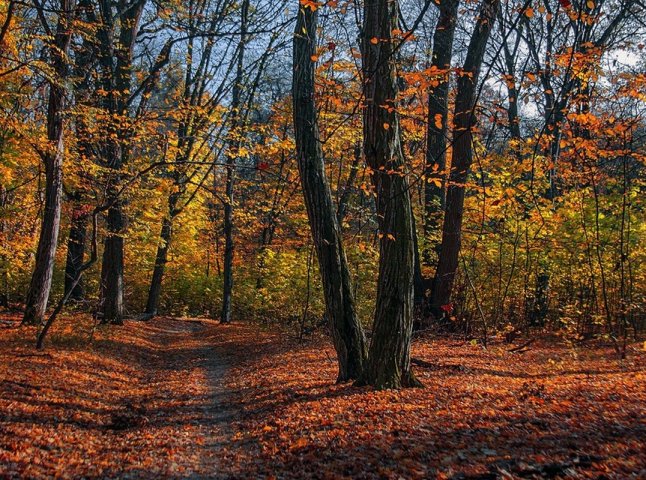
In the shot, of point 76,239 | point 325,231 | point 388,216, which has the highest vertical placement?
point 76,239

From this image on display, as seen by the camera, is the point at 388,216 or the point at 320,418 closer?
the point at 320,418

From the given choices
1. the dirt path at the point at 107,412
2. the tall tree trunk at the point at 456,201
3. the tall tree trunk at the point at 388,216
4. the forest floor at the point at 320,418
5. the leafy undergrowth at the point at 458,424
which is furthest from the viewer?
the tall tree trunk at the point at 456,201

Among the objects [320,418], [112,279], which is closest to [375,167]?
[320,418]

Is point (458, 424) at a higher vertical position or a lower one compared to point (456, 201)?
lower

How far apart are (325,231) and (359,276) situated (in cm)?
773

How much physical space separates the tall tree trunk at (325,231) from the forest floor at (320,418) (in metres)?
0.61

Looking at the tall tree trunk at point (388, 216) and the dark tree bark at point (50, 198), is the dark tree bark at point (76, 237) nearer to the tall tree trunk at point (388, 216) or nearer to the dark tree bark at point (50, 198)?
the dark tree bark at point (50, 198)

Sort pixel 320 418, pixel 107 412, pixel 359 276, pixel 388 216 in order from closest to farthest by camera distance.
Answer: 1. pixel 320 418
2. pixel 388 216
3. pixel 107 412
4. pixel 359 276

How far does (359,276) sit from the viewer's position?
14.7m

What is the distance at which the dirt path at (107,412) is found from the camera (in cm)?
489

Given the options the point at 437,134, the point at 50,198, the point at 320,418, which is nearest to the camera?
the point at 320,418

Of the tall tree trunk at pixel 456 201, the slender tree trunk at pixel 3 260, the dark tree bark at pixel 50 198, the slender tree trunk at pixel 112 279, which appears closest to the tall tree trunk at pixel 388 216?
the tall tree trunk at pixel 456 201

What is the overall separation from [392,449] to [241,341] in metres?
10.2

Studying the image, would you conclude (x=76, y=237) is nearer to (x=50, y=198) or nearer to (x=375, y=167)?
(x=50, y=198)
